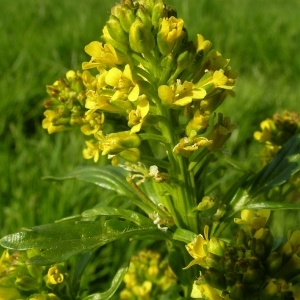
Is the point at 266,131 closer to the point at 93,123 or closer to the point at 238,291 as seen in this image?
the point at 93,123

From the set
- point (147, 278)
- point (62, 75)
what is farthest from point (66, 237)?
point (62, 75)

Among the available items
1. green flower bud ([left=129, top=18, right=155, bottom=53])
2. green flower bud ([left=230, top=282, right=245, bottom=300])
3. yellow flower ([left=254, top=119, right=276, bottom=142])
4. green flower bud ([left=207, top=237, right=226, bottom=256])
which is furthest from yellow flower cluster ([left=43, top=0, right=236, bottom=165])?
yellow flower ([left=254, top=119, right=276, bottom=142])

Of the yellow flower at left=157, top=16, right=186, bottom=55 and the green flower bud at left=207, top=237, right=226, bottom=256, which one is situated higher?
the yellow flower at left=157, top=16, right=186, bottom=55

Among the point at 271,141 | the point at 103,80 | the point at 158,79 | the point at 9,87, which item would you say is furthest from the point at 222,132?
the point at 9,87

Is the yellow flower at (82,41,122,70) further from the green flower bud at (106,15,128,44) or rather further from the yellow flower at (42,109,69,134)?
the yellow flower at (42,109,69,134)

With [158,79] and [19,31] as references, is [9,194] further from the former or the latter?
[19,31]

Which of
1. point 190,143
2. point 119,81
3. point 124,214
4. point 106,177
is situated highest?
point 119,81
